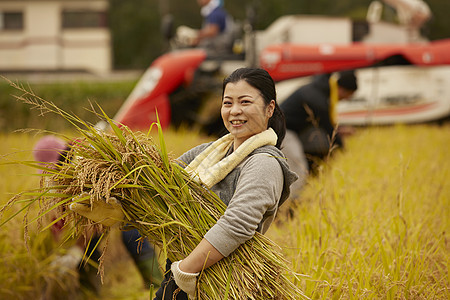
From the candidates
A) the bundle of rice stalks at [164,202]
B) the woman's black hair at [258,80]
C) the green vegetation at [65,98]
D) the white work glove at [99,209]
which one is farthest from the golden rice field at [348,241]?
the green vegetation at [65,98]

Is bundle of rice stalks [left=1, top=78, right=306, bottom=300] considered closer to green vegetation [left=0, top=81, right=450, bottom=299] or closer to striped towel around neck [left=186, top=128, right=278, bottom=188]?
striped towel around neck [left=186, top=128, right=278, bottom=188]

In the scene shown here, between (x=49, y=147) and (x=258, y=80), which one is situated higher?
Answer: (x=258, y=80)

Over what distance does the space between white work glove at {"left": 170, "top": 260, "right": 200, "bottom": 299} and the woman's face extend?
1.61 feet

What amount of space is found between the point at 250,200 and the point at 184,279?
325 mm

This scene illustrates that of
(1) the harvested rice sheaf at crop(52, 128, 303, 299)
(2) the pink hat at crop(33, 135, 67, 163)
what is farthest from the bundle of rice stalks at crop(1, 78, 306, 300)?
(2) the pink hat at crop(33, 135, 67, 163)

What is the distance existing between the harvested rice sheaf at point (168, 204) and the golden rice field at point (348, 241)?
0.66 feet

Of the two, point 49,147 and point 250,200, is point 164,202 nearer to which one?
point 250,200

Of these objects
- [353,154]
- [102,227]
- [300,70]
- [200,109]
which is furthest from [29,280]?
[300,70]

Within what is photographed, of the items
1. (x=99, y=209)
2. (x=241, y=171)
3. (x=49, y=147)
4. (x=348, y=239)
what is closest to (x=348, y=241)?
(x=348, y=239)

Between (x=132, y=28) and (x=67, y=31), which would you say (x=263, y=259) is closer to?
(x=67, y=31)

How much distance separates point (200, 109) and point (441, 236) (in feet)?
16.6

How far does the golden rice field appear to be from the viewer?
91.7 inches

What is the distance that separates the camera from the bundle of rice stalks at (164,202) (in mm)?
1727

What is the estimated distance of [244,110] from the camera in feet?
5.97
